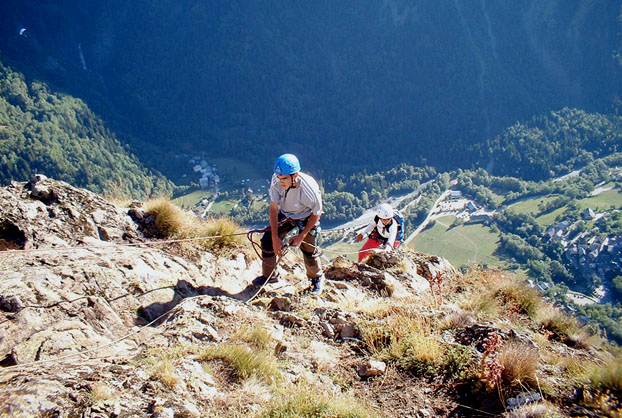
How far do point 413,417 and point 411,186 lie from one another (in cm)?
8981

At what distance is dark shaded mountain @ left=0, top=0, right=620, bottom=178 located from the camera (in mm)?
111438

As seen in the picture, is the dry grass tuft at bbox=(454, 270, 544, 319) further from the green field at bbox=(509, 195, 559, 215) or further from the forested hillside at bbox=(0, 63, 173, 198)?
the green field at bbox=(509, 195, 559, 215)

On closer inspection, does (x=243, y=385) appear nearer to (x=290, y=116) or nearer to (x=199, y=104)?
(x=290, y=116)

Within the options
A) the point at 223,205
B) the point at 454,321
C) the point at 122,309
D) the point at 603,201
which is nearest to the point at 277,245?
the point at 122,309

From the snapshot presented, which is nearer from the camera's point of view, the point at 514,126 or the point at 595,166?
the point at 595,166

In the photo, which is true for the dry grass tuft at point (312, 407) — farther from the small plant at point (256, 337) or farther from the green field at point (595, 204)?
the green field at point (595, 204)

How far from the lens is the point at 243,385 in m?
3.30

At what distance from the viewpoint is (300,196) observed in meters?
5.09

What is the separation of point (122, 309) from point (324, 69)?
140952mm

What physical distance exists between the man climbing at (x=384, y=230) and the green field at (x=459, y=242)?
169 feet

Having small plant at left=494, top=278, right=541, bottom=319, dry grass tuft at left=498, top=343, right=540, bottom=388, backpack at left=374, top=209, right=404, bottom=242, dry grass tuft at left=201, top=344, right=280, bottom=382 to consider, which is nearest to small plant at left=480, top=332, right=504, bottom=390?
dry grass tuft at left=498, top=343, right=540, bottom=388

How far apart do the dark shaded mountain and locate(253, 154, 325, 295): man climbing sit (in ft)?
317

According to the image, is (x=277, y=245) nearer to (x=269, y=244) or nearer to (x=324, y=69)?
(x=269, y=244)

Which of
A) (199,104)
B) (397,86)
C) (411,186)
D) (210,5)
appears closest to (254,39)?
(210,5)
